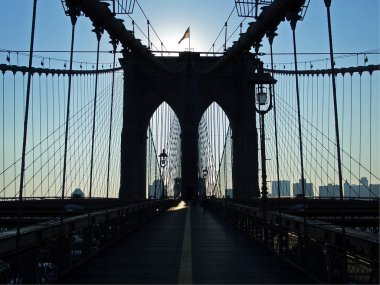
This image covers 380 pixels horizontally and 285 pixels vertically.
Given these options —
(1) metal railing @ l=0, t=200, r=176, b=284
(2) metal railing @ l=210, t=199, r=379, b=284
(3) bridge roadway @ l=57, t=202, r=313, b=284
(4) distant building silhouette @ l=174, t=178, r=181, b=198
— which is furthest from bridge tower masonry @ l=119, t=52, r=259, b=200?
(2) metal railing @ l=210, t=199, r=379, b=284

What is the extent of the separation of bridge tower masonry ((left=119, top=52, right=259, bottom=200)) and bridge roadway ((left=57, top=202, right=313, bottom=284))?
26227 mm

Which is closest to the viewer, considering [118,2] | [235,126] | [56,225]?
[56,225]

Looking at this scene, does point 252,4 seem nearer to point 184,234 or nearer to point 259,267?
point 184,234

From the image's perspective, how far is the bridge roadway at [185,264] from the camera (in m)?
6.34

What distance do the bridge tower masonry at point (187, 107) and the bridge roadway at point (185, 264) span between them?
26.2 meters

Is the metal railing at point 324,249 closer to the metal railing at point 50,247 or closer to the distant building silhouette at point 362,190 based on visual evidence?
the metal railing at point 50,247

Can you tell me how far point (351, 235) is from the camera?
4.97m

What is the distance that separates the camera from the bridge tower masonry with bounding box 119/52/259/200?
136 ft

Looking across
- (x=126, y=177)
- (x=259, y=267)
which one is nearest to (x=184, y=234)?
(x=259, y=267)

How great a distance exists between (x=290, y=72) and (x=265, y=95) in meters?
24.0

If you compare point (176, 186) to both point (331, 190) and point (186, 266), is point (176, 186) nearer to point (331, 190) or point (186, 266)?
point (331, 190)

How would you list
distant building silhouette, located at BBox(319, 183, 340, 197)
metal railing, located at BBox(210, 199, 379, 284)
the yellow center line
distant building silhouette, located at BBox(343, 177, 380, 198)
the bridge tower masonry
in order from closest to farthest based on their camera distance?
metal railing, located at BBox(210, 199, 379, 284) → the yellow center line → distant building silhouette, located at BBox(343, 177, 380, 198) → distant building silhouette, located at BBox(319, 183, 340, 197) → the bridge tower masonry

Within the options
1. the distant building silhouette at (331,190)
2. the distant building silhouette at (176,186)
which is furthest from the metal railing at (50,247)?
the distant building silhouette at (176,186)

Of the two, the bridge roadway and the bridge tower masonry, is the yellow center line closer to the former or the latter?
the bridge roadway
